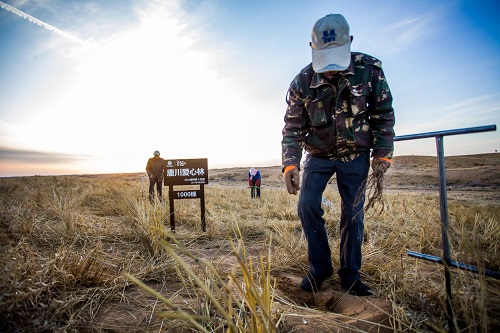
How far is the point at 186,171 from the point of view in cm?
520

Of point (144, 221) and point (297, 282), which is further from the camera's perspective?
point (144, 221)

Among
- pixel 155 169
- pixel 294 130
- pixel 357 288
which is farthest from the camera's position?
pixel 155 169

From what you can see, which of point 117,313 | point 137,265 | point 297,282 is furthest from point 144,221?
point 297,282

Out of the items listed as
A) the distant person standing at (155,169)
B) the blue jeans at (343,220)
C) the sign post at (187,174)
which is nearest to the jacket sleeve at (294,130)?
the blue jeans at (343,220)

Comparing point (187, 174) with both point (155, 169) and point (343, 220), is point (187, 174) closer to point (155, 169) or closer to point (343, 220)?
point (343, 220)

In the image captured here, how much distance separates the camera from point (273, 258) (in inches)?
101

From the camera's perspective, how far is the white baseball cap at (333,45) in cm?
191

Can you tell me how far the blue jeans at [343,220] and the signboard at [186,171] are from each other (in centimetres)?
348

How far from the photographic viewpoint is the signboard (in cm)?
513

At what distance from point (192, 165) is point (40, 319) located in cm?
394

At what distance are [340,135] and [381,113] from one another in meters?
0.39

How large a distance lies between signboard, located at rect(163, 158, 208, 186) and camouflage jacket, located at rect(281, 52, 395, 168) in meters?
3.37

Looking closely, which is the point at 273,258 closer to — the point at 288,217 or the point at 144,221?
the point at 144,221

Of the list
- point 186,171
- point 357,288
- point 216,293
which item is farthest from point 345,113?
point 186,171
